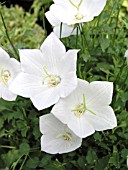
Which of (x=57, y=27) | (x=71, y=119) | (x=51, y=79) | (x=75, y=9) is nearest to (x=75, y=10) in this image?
(x=75, y=9)

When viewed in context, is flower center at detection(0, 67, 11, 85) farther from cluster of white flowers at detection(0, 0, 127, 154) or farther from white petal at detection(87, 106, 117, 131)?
white petal at detection(87, 106, 117, 131)

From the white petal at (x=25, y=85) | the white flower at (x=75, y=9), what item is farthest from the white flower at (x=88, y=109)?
the white flower at (x=75, y=9)

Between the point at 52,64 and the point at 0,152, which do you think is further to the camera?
the point at 0,152

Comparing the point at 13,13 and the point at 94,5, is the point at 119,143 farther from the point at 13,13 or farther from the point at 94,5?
the point at 13,13

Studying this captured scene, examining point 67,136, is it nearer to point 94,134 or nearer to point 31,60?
point 94,134

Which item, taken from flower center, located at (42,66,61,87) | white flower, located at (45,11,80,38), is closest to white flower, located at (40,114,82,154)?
flower center, located at (42,66,61,87)

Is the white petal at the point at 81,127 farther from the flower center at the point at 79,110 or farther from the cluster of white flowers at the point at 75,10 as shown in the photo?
the cluster of white flowers at the point at 75,10

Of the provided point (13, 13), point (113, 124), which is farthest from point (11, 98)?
point (13, 13)
